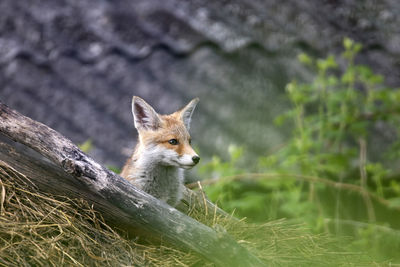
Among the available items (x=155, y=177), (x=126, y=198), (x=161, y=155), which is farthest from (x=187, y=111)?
(x=126, y=198)

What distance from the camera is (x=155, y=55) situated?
16.0 feet

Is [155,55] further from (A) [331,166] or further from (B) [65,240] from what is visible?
(B) [65,240]

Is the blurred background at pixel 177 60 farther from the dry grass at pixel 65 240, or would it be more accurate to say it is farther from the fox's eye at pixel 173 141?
the dry grass at pixel 65 240

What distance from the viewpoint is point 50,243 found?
2156 millimetres

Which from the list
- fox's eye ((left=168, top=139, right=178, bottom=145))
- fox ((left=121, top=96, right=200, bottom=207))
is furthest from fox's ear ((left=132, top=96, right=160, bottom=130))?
fox's eye ((left=168, top=139, right=178, bottom=145))

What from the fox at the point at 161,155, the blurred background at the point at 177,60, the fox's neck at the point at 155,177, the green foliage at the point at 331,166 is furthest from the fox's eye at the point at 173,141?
the blurred background at the point at 177,60

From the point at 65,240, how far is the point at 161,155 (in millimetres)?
1109

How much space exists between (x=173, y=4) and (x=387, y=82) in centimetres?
242

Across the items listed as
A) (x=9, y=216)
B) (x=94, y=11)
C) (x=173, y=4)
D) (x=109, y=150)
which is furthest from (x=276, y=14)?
(x=9, y=216)

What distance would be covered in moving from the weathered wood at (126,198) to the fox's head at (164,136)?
801 millimetres

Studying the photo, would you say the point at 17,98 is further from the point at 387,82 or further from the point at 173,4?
the point at 387,82

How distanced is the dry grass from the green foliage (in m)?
1.15

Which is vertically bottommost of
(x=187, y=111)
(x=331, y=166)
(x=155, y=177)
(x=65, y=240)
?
(x=65, y=240)

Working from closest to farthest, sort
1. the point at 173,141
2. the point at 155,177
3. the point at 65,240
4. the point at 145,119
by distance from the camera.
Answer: the point at 65,240 < the point at 155,177 < the point at 173,141 < the point at 145,119
